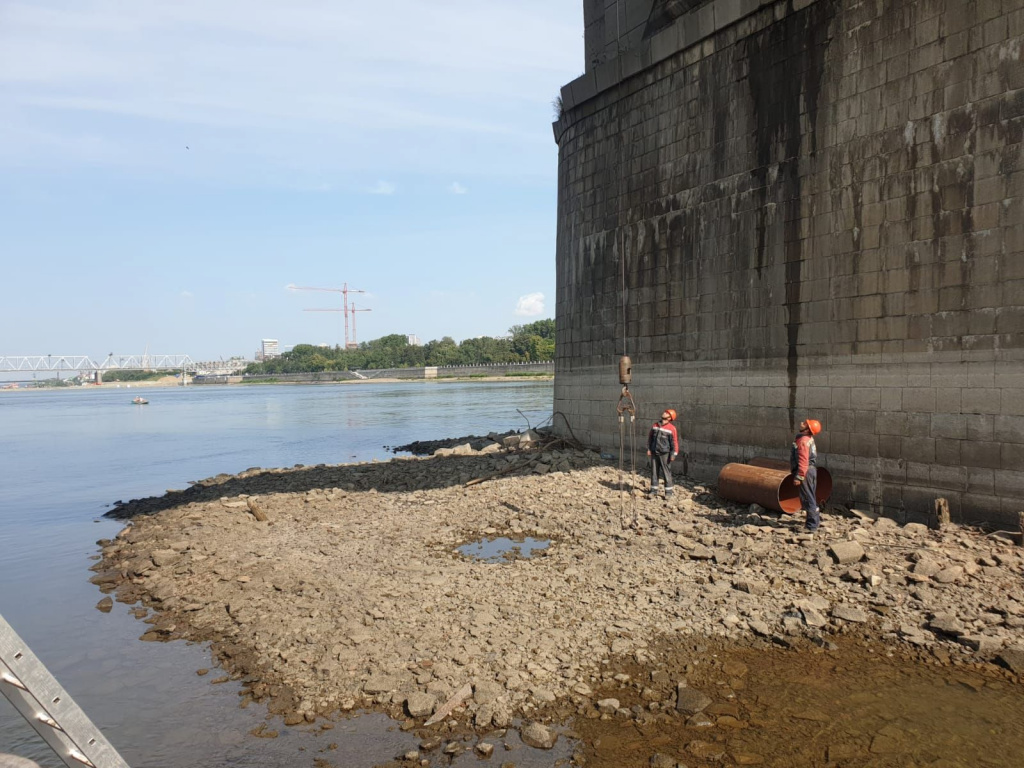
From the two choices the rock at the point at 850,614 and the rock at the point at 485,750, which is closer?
the rock at the point at 485,750

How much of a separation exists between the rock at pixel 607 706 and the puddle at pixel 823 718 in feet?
0.33

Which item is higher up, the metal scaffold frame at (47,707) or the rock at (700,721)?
the metal scaffold frame at (47,707)

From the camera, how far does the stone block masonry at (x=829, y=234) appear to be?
30.0ft

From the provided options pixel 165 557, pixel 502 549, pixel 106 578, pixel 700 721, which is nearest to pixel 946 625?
pixel 700 721

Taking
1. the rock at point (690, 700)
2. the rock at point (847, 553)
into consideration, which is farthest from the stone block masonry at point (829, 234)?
the rock at point (690, 700)

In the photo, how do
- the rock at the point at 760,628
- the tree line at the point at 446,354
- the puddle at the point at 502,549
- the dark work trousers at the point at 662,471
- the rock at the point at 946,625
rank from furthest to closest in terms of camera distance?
1. the tree line at the point at 446,354
2. the dark work trousers at the point at 662,471
3. the puddle at the point at 502,549
4. the rock at the point at 760,628
5. the rock at the point at 946,625

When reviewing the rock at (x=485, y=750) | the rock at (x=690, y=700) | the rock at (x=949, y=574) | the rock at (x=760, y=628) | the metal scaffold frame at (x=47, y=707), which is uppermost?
the metal scaffold frame at (x=47, y=707)

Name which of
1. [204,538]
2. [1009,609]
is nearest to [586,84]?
[204,538]

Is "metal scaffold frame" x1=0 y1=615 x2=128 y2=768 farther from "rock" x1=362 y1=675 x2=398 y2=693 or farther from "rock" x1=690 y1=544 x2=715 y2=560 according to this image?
"rock" x1=690 y1=544 x2=715 y2=560

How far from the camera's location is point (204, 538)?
490 inches

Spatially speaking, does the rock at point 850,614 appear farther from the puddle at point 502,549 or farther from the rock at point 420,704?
the rock at point 420,704

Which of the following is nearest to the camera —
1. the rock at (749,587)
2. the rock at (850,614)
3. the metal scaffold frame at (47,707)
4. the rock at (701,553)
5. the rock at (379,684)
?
the metal scaffold frame at (47,707)

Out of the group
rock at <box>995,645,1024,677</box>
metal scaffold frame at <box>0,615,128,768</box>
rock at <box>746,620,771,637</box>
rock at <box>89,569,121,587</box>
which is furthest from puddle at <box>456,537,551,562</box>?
metal scaffold frame at <box>0,615,128,768</box>

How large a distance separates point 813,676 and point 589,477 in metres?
8.19
